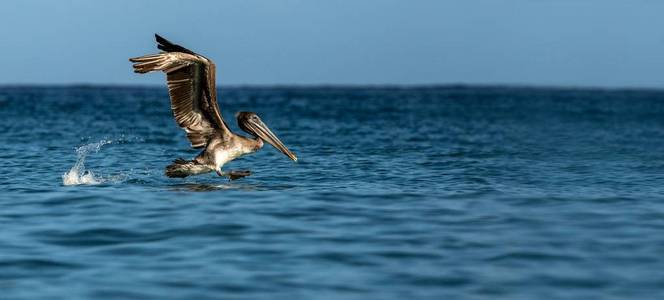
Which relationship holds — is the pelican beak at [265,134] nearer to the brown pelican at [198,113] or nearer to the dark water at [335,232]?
the brown pelican at [198,113]

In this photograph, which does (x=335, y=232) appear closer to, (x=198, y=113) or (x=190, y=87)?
(x=190, y=87)

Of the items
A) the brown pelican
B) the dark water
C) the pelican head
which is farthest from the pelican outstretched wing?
the dark water

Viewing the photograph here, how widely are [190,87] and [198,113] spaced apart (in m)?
0.52

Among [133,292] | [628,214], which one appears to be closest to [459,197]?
[628,214]

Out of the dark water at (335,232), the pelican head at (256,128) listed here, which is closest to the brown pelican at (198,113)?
the pelican head at (256,128)

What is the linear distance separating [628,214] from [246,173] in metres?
4.97

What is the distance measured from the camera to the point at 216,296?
7324mm

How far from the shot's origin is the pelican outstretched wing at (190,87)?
40.0ft

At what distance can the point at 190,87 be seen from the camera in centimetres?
1272

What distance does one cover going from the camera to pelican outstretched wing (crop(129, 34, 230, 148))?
12.2 metres

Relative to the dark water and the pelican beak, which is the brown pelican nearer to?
the pelican beak

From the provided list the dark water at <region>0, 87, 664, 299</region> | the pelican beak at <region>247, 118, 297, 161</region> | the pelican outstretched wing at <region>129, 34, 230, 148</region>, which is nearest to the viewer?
the dark water at <region>0, 87, 664, 299</region>

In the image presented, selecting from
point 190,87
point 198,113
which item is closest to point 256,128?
point 198,113

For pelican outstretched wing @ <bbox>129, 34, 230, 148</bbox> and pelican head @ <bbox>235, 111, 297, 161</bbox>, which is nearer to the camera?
pelican outstretched wing @ <bbox>129, 34, 230, 148</bbox>
